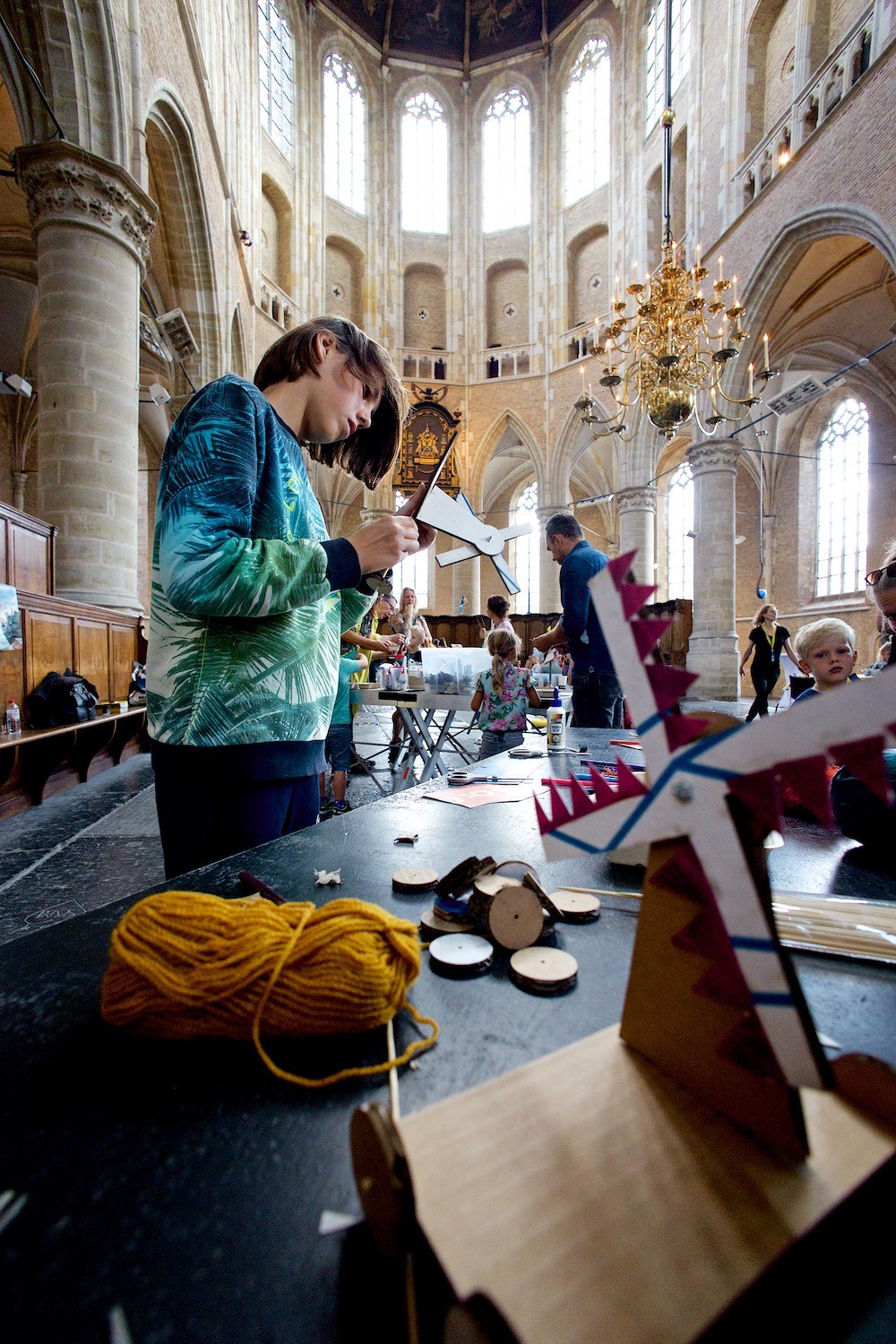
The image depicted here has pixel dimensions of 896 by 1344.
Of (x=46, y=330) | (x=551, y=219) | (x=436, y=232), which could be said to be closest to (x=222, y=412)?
(x=46, y=330)

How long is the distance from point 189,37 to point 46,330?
4.37 m

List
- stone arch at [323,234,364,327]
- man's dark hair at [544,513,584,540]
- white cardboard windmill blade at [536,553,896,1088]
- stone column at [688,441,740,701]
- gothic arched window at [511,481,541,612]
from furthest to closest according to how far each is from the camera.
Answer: gothic arched window at [511,481,541,612]
stone arch at [323,234,364,327]
stone column at [688,441,740,701]
man's dark hair at [544,513,584,540]
white cardboard windmill blade at [536,553,896,1088]

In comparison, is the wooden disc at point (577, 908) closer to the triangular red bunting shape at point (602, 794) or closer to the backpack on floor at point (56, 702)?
the triangular red bunting shape at point (602, 794)

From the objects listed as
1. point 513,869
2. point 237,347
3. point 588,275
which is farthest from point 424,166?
point 513,869

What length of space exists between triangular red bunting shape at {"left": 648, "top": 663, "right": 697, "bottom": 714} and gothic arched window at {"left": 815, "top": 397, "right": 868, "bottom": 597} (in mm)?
13315

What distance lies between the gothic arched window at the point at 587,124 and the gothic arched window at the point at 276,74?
→ 6477 mm

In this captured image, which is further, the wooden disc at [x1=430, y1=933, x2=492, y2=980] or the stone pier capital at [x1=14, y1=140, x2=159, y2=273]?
the stone pier capital at [x1=14, y1=140, x2=159, y2=273]

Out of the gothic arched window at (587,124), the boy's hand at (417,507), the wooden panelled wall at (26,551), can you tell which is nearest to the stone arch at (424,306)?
the gothic arched window at (587,124)

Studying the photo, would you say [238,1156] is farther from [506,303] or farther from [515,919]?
[506,303]

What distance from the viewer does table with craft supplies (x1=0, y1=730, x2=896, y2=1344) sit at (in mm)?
322

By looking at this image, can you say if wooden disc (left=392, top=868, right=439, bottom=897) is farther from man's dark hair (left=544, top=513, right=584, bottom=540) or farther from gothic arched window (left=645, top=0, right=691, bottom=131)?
gothic arched window (left=645, top=0, right=691, bottom=131)

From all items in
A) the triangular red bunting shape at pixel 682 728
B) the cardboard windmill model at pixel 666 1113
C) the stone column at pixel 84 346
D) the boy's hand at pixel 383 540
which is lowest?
the cardboard windmill model at pixel 666 1113

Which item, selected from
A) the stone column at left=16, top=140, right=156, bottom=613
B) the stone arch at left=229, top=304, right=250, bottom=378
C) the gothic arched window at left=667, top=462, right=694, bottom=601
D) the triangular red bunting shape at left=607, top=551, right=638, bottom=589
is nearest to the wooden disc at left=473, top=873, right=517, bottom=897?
the triangular red bunting shape at left=607, top=551, right=638, bottom=589

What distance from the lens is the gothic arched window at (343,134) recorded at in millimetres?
14578
